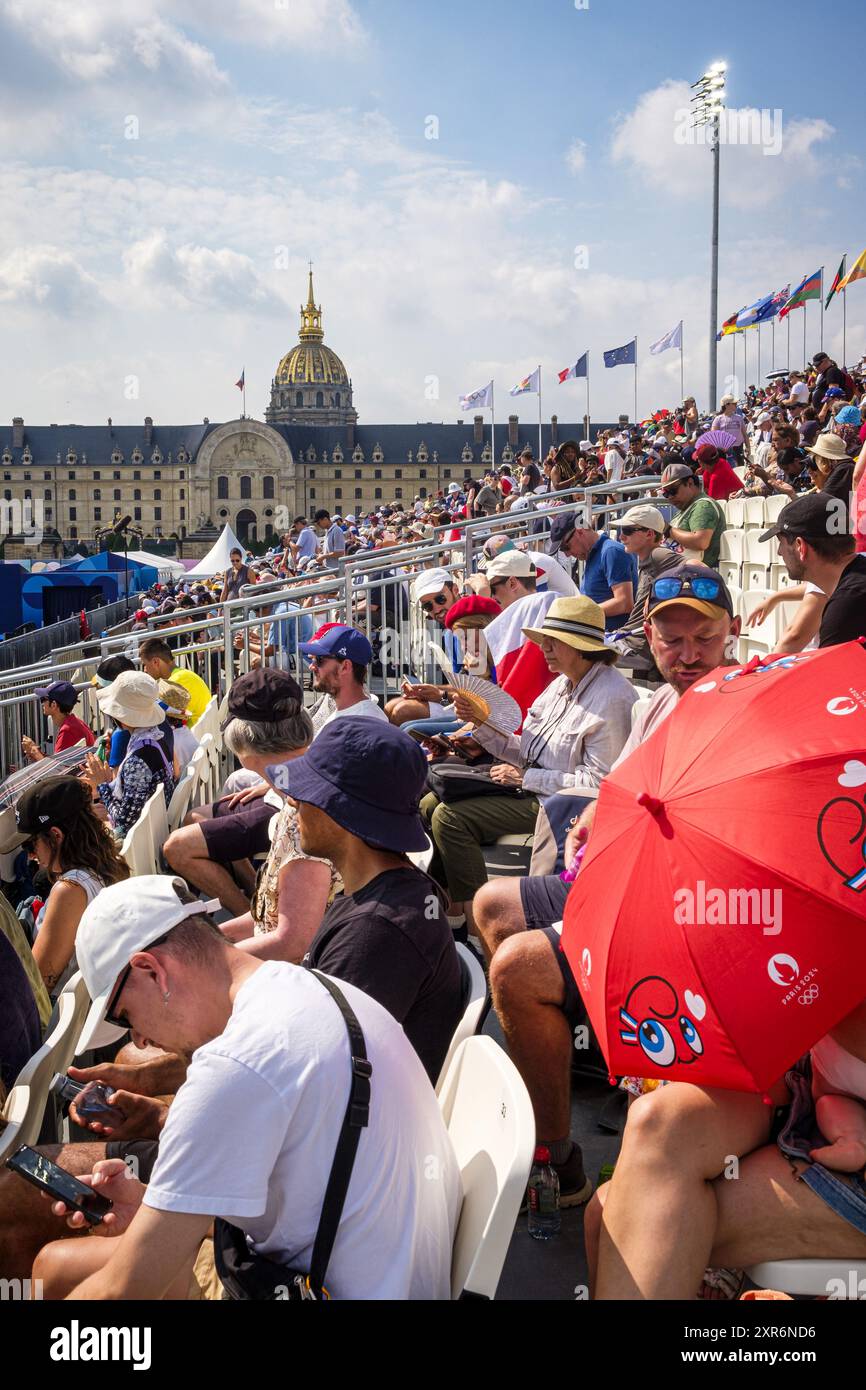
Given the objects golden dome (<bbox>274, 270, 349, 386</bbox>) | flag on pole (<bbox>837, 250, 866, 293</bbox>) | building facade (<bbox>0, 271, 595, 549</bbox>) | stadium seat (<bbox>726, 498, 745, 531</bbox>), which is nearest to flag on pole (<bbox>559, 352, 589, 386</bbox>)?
flag on pole (<bbox>837, 250, 866, 293</bbox>)

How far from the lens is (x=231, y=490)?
4958 inches

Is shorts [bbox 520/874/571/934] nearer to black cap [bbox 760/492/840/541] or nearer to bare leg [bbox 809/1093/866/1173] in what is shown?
bare leg [bbox 809/1093/866/1173]

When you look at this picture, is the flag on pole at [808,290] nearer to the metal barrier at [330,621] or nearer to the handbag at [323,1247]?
the metal barrier at [330,621]

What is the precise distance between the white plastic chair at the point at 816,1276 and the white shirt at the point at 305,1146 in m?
0.66

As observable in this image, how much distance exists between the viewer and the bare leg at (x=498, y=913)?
3566 mm

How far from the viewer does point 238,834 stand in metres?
4.82

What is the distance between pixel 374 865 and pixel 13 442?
425 ft

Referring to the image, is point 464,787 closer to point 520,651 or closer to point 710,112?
point 520,651

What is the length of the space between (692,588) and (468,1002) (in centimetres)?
162


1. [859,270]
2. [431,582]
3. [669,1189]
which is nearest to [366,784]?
[669,1189]

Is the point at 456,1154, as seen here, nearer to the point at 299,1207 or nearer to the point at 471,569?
the point at 299,1207

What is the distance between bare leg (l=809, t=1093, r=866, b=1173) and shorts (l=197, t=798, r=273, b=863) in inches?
113

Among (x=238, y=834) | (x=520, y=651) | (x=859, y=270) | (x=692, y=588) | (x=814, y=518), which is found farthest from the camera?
(x=859, y=270)

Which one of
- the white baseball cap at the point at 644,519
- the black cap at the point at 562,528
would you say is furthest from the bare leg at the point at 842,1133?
the black cap at the point at 562,528
